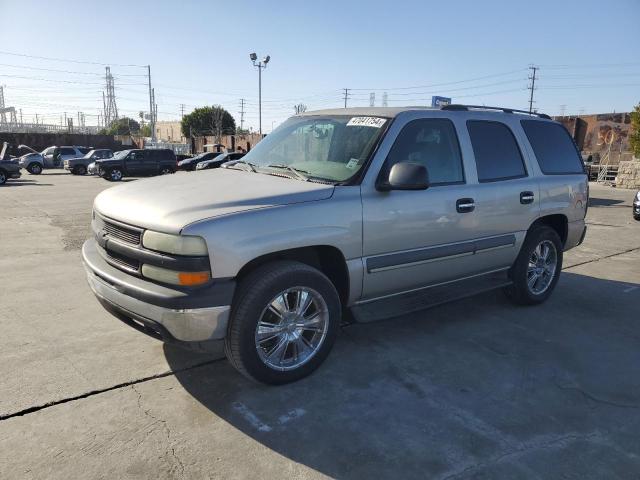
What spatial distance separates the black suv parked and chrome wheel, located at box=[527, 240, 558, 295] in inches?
925

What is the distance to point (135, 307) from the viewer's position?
3076mm

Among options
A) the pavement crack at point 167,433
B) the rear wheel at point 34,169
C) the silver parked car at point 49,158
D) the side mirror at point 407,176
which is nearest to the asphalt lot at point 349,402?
the pavement crack at point 167,433

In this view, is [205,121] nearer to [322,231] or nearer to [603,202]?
[603,202]

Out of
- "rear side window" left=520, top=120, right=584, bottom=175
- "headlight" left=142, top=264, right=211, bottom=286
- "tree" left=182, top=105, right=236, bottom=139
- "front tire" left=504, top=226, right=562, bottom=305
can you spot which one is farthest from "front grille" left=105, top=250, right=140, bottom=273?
"tree" left=182, top=105, right=236, bottom=139

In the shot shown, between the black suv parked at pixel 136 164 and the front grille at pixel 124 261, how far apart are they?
76.9ft

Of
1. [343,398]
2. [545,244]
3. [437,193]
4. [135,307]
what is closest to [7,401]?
[135,307]

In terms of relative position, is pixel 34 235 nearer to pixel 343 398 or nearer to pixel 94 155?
pixel 343 398

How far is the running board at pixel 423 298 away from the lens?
3.75m

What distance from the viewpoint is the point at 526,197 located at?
4.83 meters

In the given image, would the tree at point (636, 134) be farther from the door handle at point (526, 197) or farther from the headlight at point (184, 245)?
the headlight at point (184, 245)

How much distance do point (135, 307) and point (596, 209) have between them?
48.8ft

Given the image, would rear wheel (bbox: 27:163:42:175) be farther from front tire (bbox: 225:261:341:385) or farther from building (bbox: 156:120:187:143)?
building (bbox: 156:120:187:143)

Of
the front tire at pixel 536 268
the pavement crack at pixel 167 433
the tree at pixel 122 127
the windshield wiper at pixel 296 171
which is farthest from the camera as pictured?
the tree at pixel 122 127

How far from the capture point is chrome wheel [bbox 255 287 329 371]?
333 centimetres
